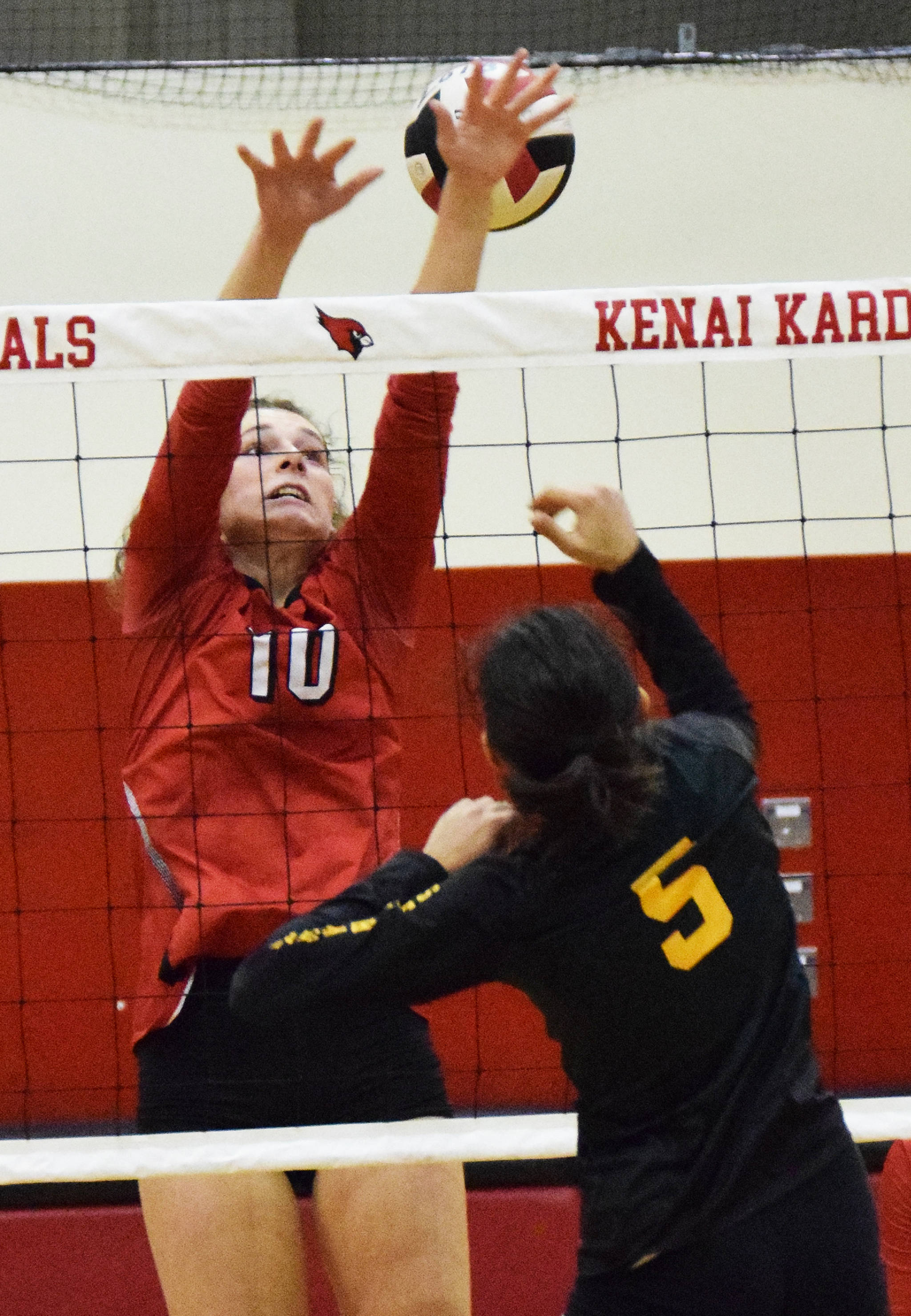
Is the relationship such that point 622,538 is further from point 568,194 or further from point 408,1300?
point 568,194

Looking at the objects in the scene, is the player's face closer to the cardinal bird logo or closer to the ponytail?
the cardinal bird logo

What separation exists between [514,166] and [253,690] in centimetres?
108

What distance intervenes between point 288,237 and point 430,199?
23.0 inches

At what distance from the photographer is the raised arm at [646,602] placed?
5.44 ft

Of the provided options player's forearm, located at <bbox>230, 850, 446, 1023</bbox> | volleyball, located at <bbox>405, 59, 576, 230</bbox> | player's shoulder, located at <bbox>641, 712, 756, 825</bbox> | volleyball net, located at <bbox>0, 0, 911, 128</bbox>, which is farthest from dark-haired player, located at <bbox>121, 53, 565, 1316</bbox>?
volleyball net, located at <bbox>0, 0, 911, 128</bbox>

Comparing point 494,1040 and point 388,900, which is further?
point 494,1040

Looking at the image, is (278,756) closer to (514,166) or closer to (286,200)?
(286,200)

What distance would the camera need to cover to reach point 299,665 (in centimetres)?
202

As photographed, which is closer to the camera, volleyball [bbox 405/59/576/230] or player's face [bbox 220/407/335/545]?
player's face [bbox 220/407/335/545]

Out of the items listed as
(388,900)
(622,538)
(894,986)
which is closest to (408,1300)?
(388,900)

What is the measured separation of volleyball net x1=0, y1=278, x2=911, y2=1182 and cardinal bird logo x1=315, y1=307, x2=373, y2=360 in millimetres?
708

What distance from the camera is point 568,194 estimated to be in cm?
407

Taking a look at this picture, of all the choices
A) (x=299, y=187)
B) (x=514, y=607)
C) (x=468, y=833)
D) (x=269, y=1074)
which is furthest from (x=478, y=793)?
(x=468, y=833)

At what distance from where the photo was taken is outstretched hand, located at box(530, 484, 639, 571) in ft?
5.58
